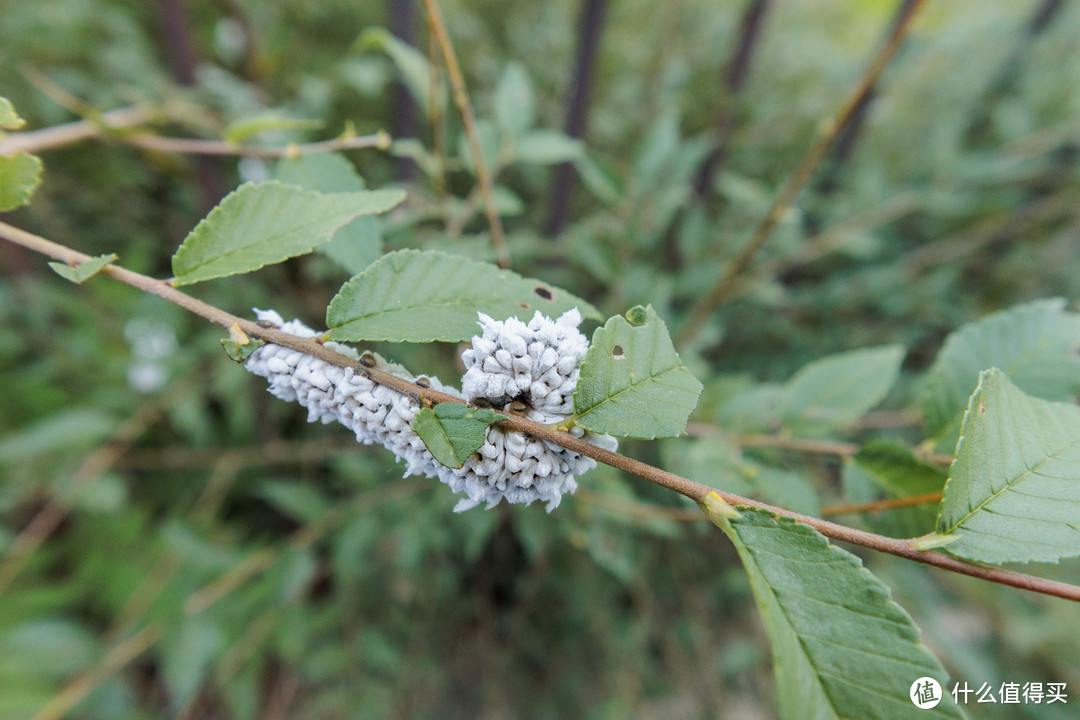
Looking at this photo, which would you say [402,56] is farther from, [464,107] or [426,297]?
[426,297]

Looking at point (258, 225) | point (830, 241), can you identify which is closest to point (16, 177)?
point (258, 225)

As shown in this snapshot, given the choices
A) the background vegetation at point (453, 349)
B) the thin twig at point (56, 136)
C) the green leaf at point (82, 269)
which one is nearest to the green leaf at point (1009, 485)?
the background vegetation at point (453, 349)

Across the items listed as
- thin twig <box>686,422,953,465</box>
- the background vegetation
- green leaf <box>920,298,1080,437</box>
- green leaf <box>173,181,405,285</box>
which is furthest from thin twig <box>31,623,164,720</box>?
green leaf <box>920,298,1080,437</box>

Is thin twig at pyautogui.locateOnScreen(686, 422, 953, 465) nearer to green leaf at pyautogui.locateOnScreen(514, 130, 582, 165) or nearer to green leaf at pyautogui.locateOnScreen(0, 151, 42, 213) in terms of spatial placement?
green leaf at pyautogui.locateOnScreen(514, 130, 582, 165)

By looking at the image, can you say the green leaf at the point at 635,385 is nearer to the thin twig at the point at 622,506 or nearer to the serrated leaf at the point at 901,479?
the serrated leaf at the point at 901,479

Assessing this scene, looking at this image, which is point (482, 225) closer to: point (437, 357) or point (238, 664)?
point (437, 357)
